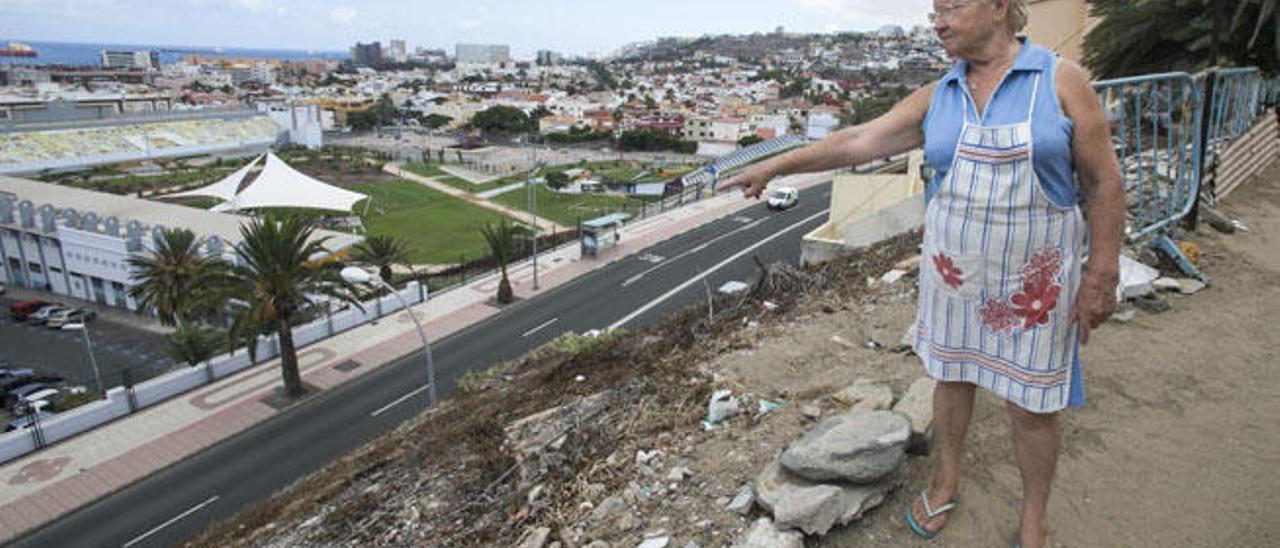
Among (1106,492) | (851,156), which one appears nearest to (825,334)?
(1106,492)

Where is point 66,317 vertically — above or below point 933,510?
below

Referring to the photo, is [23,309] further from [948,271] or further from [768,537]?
[948,271]

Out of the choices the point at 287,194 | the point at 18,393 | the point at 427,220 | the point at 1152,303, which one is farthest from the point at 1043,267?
the point at 427,220

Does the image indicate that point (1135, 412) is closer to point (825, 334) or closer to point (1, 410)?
point (825, 334)

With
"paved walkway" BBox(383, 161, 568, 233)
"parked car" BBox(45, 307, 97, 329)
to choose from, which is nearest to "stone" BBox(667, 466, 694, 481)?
"paved walkway" BBox(383, 161, 568, 233)

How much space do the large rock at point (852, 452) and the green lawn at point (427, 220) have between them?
3312 centimetres

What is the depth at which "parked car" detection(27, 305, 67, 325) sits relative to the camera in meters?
28.5

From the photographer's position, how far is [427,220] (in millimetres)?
46125

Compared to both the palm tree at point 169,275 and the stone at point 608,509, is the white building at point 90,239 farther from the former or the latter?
the stone at point 608,509

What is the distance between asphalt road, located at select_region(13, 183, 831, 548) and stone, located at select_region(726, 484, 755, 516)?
12879 millimetres

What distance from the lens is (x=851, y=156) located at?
9.55 ft

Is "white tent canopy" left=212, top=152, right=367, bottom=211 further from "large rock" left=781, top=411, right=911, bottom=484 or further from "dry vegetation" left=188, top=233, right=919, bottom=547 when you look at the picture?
"large rock" left=781, top=411, right=911, bottom=484

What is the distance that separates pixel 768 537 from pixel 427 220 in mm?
45635

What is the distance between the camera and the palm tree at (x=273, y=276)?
16625 millimetres
